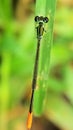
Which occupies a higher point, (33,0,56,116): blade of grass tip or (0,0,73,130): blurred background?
(33,0,56,116): blade of grass tip

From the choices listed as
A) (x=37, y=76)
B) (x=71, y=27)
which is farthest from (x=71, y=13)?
(x=37, y=76)

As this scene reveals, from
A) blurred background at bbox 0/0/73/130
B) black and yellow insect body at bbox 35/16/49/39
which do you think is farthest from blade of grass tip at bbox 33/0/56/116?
blurred background at bbox 0/0/73/130

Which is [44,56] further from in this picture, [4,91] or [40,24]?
[4,91]

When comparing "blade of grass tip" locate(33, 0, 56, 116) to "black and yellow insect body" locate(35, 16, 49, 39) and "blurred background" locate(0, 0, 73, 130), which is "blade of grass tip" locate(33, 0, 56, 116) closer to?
"black and yellow insect body" locate(35, 16, 49, 39)

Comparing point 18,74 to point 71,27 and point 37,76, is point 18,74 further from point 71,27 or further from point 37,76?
point 37,76

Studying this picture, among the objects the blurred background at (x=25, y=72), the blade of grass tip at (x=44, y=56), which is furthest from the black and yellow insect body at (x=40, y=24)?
the blurred background at (x=25, y=72)

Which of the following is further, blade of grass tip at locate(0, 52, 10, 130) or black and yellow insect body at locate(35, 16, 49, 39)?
blade of grass tip at locate(0, 52, 10, 130)
